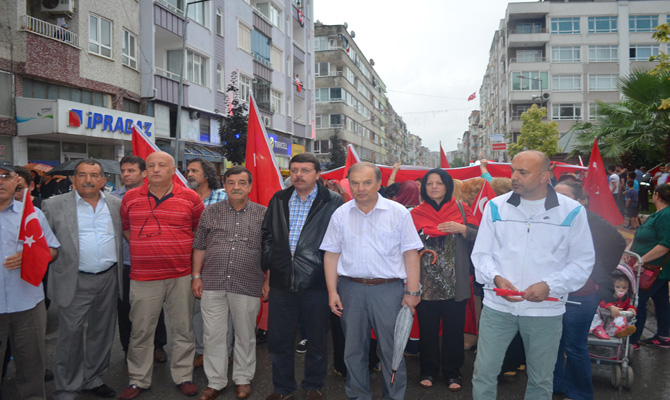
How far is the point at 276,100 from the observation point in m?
34.4

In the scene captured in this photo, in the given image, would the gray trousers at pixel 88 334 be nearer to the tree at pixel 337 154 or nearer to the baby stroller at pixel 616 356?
the baby stroller at pixel 616 356

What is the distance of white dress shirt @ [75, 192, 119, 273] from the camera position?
4254mm

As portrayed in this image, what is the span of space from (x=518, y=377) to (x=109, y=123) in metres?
17.9

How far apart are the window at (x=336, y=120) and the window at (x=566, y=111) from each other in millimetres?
22724

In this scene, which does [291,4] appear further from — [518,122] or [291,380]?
[291,380]

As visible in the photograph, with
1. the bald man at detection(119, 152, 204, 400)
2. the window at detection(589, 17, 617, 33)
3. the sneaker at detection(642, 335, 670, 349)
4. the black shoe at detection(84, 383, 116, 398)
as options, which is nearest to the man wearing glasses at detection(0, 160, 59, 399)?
the black shoe at detection(84, 383, 116, 398)

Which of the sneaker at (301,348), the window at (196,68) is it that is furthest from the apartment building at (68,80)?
the sneaker at (301,348)

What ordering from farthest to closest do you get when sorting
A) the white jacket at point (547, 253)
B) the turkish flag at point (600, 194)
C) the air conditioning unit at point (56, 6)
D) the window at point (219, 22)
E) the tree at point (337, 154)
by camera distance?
the tree at point (337, 154)
the window at point (219, 22)
the air conditioning unit at point (56, 6)
the turkish flag at point (600, 194)
the white jacket at point (547, 253)

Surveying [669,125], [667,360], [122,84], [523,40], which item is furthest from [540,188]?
[523,40]

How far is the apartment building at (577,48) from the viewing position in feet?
165

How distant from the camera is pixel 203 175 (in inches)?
221

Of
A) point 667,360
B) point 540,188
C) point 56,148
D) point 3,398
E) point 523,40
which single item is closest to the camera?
point 540,188

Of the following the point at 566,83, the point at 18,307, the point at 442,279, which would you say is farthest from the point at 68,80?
the point at 566,83

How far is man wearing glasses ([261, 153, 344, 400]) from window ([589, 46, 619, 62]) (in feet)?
184
